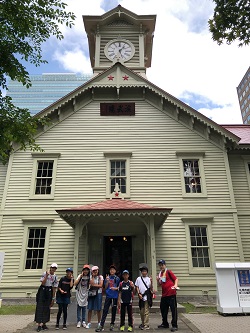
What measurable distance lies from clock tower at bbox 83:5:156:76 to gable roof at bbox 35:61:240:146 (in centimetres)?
327

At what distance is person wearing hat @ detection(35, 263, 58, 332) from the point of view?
7.09m

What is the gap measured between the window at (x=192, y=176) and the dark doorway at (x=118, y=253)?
405 centimetres

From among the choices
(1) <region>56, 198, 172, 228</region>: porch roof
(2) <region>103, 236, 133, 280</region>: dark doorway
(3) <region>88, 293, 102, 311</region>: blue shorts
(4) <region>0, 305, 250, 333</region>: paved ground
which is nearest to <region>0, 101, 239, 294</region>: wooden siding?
(2) <region>103, 236, 133, 280</region>: dark doorway

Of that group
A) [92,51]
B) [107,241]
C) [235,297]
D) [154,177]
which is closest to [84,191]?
[107,241]

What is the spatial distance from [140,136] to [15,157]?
22.0 feet

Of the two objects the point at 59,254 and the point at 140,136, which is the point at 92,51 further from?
the point at 59,254

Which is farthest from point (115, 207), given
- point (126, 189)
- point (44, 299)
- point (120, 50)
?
point (120, 50)

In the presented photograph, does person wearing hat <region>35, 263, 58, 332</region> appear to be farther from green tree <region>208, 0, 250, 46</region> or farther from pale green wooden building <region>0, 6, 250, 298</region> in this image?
green tree <region>208, 0, 250, 46</region>

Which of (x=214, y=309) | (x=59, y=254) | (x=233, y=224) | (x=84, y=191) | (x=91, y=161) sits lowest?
(x=214, y=309)

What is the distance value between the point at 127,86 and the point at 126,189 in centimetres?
584

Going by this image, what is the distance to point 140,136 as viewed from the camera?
49.5 feet

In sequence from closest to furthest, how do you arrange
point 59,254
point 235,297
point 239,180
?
point 235,297, point 59,254, point 239,180

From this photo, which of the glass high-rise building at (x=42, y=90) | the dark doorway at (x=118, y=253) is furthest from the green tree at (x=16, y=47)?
the glass high-rise building at (x=42, y=90)

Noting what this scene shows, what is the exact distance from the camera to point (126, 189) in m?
14.0
